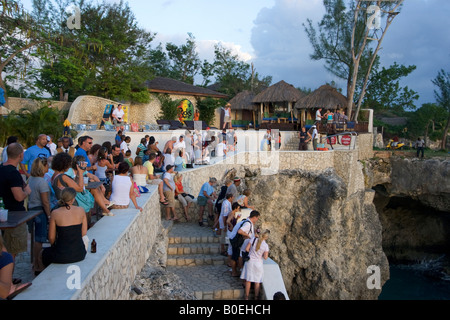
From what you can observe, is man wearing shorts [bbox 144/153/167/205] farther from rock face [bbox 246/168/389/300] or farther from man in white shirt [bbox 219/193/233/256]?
rock face [bbox 246/168/389/300]

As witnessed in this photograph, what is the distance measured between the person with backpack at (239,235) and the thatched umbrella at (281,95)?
2147 cm

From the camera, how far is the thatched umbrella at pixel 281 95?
27.8m

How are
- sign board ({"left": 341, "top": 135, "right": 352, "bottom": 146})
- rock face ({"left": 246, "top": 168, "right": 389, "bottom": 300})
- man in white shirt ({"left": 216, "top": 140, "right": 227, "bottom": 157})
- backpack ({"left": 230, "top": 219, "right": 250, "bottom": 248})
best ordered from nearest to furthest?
backpack ({"left": 230, "top": 219, "right": 250, "bottom": 248}) → rock face ({"left": 246, "top": 168, "right": 389, "bottom": 300}) → man in white shirt ({"left": 216, "top": 140, "right": 227, "bottom": 157}) → sign board ({"left": 341, "top": 135, "right": 352, "bottom": 146})

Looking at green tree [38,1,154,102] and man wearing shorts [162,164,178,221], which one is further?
green tree [38,1,154,102]

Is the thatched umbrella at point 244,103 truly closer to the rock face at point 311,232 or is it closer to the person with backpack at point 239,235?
the rock face at point 311,232

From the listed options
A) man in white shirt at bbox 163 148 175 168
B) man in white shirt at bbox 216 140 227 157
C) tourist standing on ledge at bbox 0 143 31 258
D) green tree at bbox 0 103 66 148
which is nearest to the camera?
tourist standing on ledge at bbox 0 143 31 258

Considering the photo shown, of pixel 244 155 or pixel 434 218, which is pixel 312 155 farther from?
pixel 434 218

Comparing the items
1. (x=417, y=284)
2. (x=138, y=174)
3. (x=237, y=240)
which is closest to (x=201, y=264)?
(x=237, y=240)

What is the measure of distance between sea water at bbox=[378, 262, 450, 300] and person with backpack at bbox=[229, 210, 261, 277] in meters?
17.0

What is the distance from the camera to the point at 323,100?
85.0 feet

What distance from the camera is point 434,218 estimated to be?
26.7 meters

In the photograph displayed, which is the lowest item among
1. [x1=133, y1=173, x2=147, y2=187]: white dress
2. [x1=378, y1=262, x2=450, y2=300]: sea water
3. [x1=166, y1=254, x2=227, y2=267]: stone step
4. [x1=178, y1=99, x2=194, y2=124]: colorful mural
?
[x1=378, y1=262, x2=450, y2=300]: sea water

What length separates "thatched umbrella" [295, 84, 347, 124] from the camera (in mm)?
25728

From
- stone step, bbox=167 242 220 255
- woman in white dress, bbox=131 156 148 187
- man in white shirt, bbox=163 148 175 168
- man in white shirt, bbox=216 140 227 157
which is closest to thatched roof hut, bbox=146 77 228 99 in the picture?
man in white shirt, bbox=216 140 227 157
